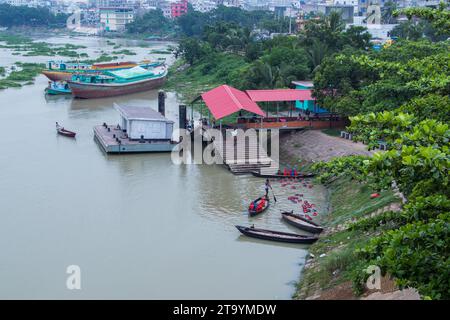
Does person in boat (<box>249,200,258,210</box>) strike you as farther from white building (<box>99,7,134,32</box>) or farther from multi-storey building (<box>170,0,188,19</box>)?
multi-storey building (<box>170,0,188,19</box>)

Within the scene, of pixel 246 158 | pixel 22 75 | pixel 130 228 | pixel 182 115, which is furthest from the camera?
pixel 22 75

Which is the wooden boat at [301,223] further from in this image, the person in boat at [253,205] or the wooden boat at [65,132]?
the wooden boat at [65,132]

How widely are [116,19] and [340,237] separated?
11958 cm

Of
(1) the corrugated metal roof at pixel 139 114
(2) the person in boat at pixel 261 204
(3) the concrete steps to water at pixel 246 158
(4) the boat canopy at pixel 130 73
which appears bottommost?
(2) the person in boat at pixel 261 204

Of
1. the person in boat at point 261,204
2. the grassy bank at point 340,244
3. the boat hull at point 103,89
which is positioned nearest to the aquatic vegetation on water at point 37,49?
Answer: the boat hull at point 103,89

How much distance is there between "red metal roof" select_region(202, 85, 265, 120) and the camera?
2570cm

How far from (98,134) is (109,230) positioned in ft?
41.3

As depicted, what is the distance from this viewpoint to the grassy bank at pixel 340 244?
1356cm

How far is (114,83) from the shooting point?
1746 inches

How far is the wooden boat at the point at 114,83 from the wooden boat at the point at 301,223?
2699cm

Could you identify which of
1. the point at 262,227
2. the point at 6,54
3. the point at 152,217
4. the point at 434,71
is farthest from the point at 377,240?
the point at 6,54

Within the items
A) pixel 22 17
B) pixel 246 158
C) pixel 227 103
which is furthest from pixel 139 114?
pixel 22 17

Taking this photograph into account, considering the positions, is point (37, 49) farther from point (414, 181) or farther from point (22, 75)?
point (414, 181)

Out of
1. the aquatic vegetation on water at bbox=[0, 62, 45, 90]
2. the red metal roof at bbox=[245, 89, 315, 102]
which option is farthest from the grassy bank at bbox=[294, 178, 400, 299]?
the aquatic vegetation on water at bbox=[0, 62, 45, 90]
